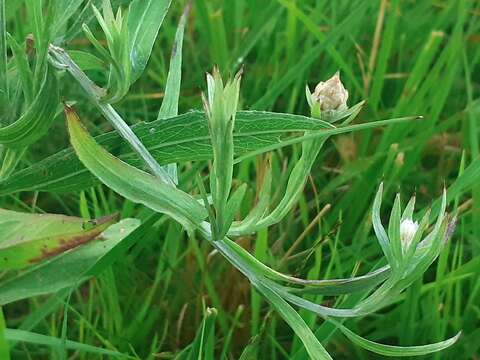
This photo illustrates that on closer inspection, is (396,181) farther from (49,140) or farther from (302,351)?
(49,140)

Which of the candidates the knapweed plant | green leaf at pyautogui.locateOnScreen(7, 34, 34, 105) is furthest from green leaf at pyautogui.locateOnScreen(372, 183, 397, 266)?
green leaf at pyautogui.locateOnScreen(7, 34, 34, 105)

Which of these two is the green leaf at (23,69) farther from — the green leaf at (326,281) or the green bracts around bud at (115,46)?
the green leaf at (326,281)

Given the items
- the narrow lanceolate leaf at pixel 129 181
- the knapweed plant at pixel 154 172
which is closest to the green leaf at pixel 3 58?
the knapweed plant at pixel 154 172

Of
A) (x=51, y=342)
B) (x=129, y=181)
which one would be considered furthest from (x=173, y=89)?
(x=51, y=342)

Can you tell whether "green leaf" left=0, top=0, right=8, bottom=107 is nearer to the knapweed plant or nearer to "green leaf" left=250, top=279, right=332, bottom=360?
the knapweed plant

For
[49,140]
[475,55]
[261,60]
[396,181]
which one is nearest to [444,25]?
[475,55]

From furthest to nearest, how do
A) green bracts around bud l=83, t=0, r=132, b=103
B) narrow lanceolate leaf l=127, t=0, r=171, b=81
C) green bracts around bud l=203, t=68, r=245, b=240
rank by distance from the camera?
narrow lanceolate leaf l=127, t=0, r=171, b=81 < green bracts around bud l=83, t=0, r=132, b=103 < green bracts around bud l=203, t=68, r=245, b=240
